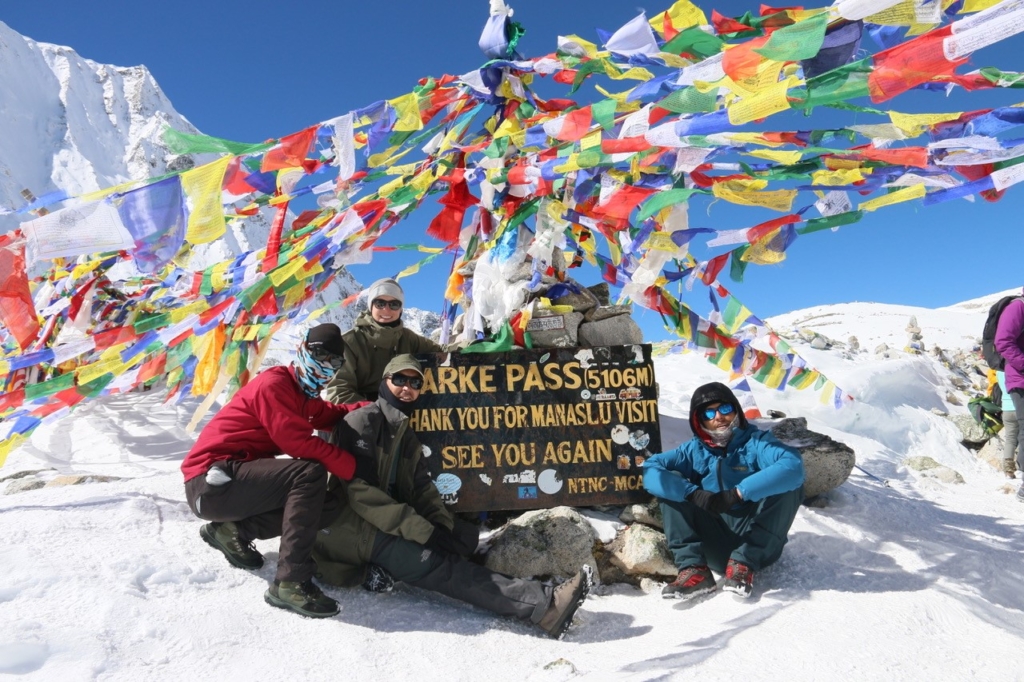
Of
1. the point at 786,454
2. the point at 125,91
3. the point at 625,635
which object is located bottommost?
the point at 625,635

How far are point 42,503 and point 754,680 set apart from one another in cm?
376

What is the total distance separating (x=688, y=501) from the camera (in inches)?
118

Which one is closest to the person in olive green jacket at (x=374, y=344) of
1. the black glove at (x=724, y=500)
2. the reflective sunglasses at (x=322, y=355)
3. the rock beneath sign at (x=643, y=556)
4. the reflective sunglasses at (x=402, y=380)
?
the reflective sunglasses at (x=402, y=380)

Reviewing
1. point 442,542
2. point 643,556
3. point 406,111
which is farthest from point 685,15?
point 442,542

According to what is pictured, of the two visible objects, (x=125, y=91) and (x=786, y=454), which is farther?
(x=125, y=91)

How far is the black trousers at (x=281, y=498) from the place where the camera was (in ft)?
8.25

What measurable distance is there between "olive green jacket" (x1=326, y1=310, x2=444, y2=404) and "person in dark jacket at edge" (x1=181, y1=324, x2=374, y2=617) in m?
0.90

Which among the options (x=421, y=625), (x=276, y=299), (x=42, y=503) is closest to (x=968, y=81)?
(x=421, y=625)

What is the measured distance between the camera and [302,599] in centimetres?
245

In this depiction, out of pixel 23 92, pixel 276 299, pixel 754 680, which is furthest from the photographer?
pixel 23 92

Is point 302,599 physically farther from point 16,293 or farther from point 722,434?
point 722,434

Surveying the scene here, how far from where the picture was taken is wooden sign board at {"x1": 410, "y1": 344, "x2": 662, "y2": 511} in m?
3.54

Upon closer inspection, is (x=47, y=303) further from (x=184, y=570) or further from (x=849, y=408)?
(x=849, y=408)

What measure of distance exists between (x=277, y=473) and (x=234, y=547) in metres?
0.51
